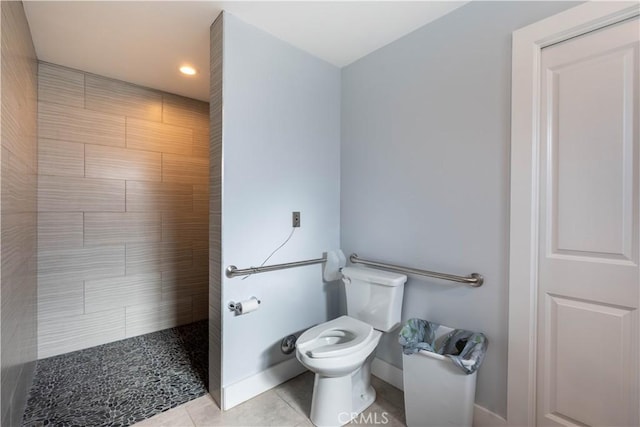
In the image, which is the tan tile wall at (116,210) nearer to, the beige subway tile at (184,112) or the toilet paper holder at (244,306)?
the beige subway tile at (184,112)

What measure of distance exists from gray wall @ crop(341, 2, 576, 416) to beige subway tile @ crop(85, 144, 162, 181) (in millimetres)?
1899

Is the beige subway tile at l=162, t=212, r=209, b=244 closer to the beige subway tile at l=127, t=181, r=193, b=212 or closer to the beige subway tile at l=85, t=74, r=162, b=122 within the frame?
the beige subway tile at l=127, t=181, r=193, b=212

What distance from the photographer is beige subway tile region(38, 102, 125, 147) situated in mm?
2170

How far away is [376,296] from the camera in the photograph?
71.6 inches

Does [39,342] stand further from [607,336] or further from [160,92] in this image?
[607,336]

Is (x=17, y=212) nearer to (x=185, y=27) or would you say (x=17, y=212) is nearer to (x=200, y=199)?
(x=185, y=27)

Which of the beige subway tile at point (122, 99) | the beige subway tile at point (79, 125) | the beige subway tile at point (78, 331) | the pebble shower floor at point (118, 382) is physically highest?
the beige subway tile at point (122, 99)

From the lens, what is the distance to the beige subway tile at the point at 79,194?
2158 millimetres

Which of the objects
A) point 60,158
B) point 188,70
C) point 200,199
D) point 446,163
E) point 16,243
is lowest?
point 16,243

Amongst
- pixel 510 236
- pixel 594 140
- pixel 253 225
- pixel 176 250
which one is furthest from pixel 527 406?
pixel 176 250

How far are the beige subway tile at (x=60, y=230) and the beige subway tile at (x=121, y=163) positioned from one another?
36 cm

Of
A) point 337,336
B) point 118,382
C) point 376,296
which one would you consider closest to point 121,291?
point 118,382

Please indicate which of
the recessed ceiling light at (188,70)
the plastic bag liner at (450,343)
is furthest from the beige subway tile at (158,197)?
the plastic bag liner at (450,343)

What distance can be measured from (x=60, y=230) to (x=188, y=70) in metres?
1.61
